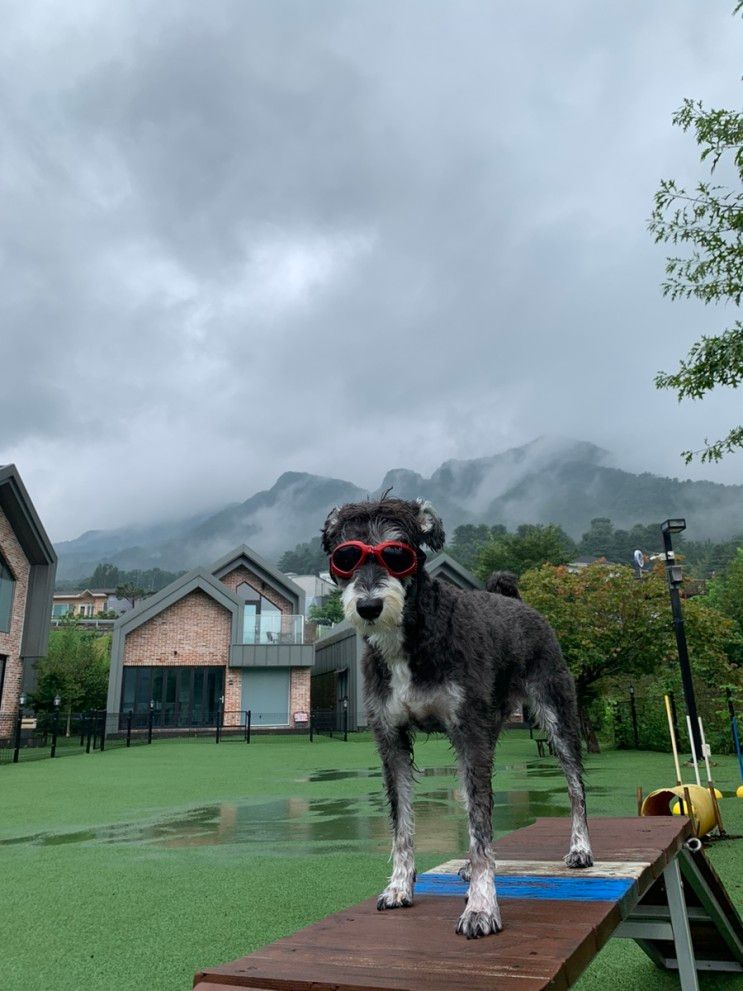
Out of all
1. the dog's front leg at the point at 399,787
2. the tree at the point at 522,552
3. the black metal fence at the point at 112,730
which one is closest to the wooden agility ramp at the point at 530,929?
the dog's front leg at the point at 399,787

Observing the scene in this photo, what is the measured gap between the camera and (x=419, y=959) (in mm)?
2271

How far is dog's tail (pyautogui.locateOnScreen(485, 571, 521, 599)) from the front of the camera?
4855 millimetres

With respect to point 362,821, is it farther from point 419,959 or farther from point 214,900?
point 419,959

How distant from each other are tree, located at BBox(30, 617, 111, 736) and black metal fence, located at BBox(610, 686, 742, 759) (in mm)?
18530

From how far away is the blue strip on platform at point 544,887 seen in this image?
288 centimetres

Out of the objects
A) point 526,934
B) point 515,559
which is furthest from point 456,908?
point 515,559

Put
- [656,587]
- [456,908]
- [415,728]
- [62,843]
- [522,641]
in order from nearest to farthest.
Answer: [456,908]
[415,728]
[522,641]
[62,843]
[656,587]

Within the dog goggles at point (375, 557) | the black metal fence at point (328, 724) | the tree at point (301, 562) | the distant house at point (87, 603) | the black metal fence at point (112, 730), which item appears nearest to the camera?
the dog goggles at point (375, 557)

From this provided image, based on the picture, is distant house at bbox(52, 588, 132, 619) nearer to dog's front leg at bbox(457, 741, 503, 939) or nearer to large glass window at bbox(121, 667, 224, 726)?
large glass window at bbox(121, 667, 224, 726)

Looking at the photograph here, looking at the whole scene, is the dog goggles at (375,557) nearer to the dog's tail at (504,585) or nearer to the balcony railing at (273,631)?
the dog's tail at (504,585)

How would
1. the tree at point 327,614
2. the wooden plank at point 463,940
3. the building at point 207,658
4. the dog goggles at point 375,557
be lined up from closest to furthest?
the wooden plank at point 463,940 → the dog goggles at point 375,557 → the building at point 207,658 → the tree at point 327,614

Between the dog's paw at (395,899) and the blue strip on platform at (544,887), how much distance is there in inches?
10.4

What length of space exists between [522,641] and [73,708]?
30.1 metres

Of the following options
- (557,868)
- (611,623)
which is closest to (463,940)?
(557,868)
